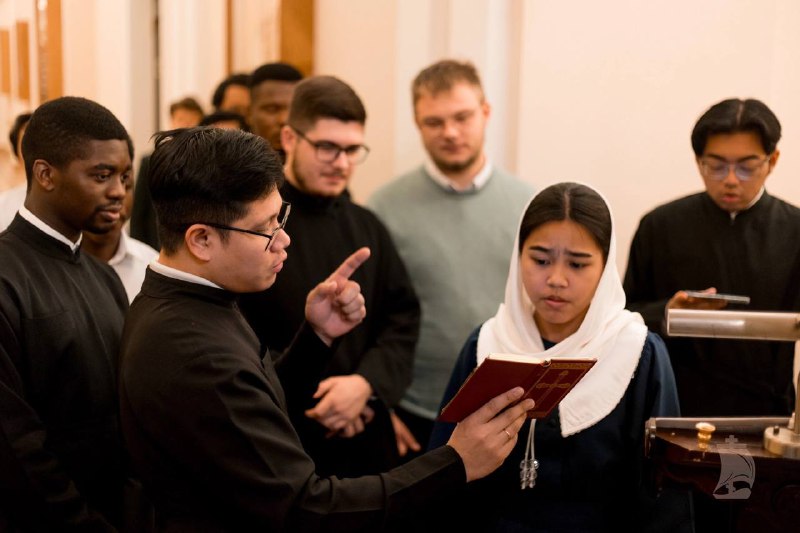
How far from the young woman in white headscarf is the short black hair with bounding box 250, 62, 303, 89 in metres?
2.13

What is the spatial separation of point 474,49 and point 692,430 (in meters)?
2.57

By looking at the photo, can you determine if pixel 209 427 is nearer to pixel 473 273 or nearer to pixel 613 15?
pixel 473 273

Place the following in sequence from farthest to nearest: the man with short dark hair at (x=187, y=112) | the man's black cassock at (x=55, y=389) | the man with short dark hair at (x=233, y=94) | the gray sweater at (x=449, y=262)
Answer: the man with short dark hair at (x=187, y=112) < the man with short dark hair at (x=233, y=94) < the gray sweater at (x=449, y=262) < the man's black cassock at (x=55, y=389)

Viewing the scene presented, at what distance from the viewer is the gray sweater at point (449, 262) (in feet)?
12.1

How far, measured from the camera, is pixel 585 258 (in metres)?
2.62

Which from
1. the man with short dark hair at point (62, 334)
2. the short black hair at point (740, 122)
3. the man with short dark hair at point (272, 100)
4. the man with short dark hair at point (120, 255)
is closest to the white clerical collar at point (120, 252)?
the man with short dark hair at point (120, 255)

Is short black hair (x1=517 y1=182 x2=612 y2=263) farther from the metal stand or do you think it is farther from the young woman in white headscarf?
the metal stand

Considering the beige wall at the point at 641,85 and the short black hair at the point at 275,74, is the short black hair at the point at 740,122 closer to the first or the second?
the beige wall at the point at 641,85

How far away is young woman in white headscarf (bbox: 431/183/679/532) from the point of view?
2.51 metres

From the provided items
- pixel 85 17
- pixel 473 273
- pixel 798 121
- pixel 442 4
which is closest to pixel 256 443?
pixel 473 273

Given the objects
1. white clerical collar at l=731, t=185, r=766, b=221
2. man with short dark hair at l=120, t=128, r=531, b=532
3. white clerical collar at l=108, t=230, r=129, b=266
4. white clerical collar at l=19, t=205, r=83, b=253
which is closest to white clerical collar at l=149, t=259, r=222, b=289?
man with short dark hair at l=120, t=128, r=531, b=532

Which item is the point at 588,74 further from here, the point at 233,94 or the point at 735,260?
the point at 233,94

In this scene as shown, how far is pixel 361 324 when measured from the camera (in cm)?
340

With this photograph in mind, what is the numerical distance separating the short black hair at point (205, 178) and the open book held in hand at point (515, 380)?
0.58 metres
